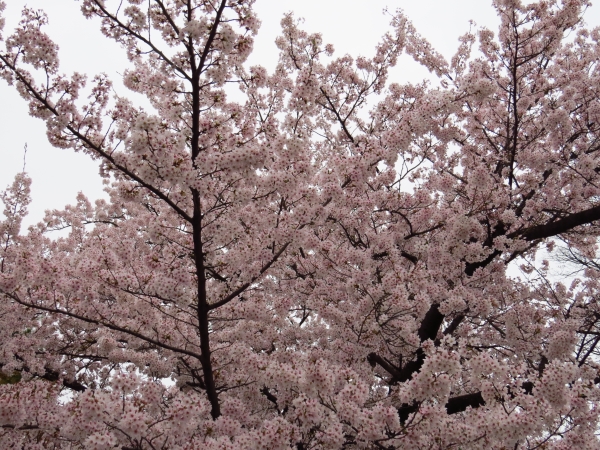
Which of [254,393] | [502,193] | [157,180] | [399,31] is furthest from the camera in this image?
[399,31]

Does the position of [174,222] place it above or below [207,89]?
below

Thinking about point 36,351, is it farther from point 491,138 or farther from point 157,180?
point 491,138

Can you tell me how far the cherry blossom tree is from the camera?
435 cm

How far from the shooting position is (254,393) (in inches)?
241

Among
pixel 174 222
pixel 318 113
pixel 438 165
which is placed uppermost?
pixel 318 113

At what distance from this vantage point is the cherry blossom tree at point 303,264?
4.35 metres

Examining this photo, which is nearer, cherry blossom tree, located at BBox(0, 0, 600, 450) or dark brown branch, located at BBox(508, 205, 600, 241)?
cherry blossom tree, located at BBox(0, 0, 600, 450)

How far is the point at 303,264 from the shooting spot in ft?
25.1

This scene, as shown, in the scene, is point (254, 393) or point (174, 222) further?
point (174, 222)

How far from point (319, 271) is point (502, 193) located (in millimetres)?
3184

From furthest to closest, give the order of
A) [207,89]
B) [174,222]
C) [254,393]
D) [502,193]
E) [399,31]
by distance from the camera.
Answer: [399,31], [502,193], [174,222], [254,393], [207,89]

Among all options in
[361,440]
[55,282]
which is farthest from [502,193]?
[55,282]

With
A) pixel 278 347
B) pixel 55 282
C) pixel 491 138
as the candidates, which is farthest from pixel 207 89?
pixel 491 138

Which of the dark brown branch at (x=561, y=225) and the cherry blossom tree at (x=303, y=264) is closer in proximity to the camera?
the cherry blossom tree at (x=303, y=264)
